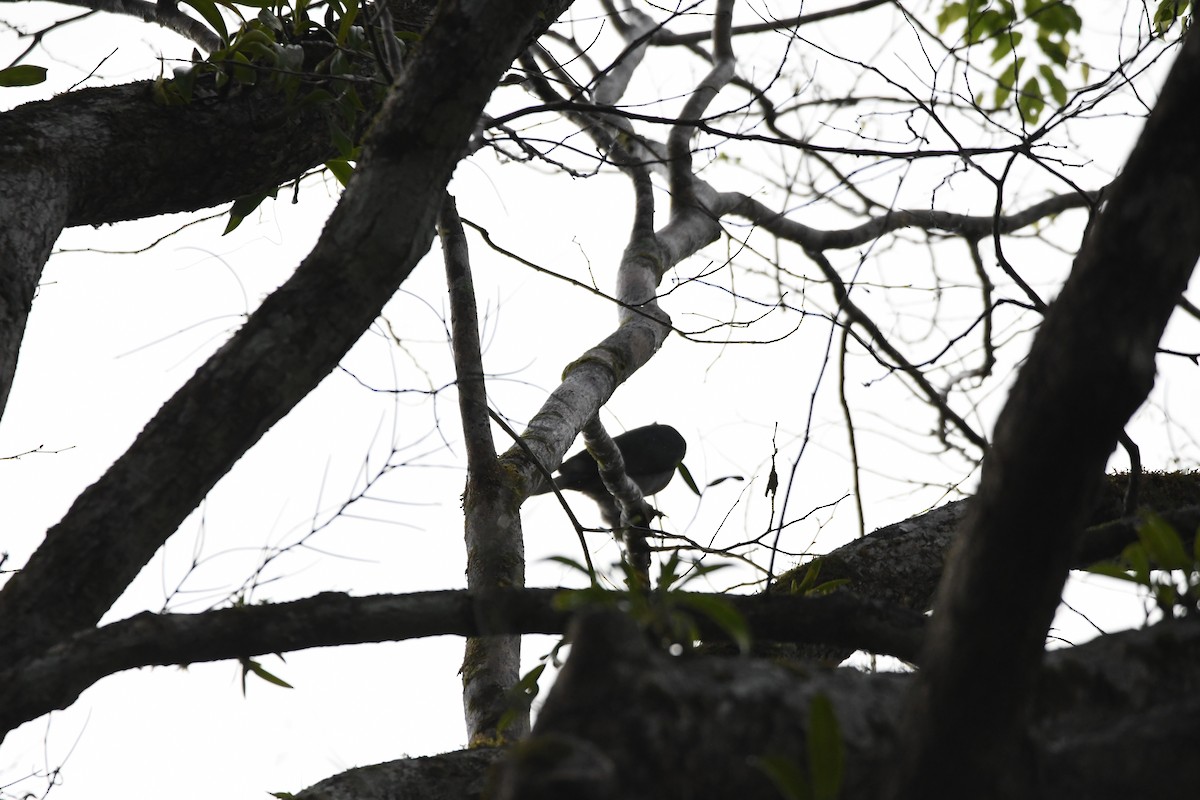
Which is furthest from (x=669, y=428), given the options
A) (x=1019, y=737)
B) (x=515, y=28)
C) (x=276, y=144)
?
(x=1019, y=737)

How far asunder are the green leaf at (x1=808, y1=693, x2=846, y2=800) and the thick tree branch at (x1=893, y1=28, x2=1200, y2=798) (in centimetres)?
5

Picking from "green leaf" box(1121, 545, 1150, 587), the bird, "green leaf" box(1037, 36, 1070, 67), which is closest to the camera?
"green leaf" box(1121, 545, 1150, 587)

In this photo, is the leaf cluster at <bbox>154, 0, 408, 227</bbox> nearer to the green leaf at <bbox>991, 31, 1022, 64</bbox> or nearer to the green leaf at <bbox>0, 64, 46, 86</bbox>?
the green leaf at <bbox>0, 64, 46, 86</bbox>

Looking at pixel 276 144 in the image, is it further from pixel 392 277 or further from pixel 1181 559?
pixel 1181 559

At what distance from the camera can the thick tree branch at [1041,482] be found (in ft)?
2.75

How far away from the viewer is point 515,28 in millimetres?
1452

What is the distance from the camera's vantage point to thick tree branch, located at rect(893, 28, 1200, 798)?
0.84 m

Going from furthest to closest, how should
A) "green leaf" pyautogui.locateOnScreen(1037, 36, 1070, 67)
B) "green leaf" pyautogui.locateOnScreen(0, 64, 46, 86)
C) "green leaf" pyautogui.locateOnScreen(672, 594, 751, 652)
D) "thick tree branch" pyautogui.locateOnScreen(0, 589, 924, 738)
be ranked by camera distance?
"green leaf" pyautogui.locateOnScreen(1037, 36, 1070, 67) → "green leaf" pyautogui.locateOnScreen(0, 64, 46, 86) → "thick tree branch" pyautogui.locateOnScreen(0, 589, 924, 738) → "green leaf" pyautogui.locateOnScreen(672, 594, 751, 652)

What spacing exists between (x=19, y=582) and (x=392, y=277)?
64 cm

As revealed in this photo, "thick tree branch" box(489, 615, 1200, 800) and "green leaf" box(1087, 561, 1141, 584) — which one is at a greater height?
"green leaf" box(1087, 561, 1141, 584)

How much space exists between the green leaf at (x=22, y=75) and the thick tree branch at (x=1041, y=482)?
2187 millimetres

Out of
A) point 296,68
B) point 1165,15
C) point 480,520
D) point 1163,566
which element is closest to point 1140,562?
point 1163,566

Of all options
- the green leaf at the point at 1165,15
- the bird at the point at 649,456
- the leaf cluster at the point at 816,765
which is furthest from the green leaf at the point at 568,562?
the bird at the point at 649,456

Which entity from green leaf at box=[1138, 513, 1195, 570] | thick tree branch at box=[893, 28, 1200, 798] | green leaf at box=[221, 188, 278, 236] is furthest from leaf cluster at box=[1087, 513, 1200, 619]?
green leaf at box=[221, 188, 278, 236]
